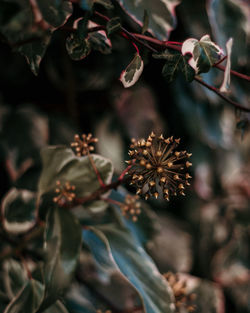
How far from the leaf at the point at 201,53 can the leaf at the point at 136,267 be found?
0.67ft

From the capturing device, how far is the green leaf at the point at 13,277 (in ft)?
1.72

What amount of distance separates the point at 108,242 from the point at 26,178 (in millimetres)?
261

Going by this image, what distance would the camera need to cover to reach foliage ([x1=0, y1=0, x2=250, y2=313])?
1.19 feet

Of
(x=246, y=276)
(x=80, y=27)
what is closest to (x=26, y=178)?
(x=80, y=27)

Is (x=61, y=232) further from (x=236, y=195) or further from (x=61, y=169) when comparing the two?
(x=236, y=195)

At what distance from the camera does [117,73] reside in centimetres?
74

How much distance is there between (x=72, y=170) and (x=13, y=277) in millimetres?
197

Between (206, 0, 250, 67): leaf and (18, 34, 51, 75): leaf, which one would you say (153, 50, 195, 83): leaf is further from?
(206, 0, 250, 67): leaf

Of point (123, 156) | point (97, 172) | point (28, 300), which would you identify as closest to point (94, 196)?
point (97, 172)

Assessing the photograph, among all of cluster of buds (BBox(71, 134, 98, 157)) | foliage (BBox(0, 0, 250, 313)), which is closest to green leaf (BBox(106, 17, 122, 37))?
foliage (BBox(0, 0, 250, 313))

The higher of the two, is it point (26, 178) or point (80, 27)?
point (80, 27)

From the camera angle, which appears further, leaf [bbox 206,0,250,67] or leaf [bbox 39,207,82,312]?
leaf [bbox 206,0,250,67]

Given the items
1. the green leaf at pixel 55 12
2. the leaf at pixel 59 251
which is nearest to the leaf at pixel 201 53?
the green leaf at pixel 55 12

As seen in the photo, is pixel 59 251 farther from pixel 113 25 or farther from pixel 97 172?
pixel 113 25
